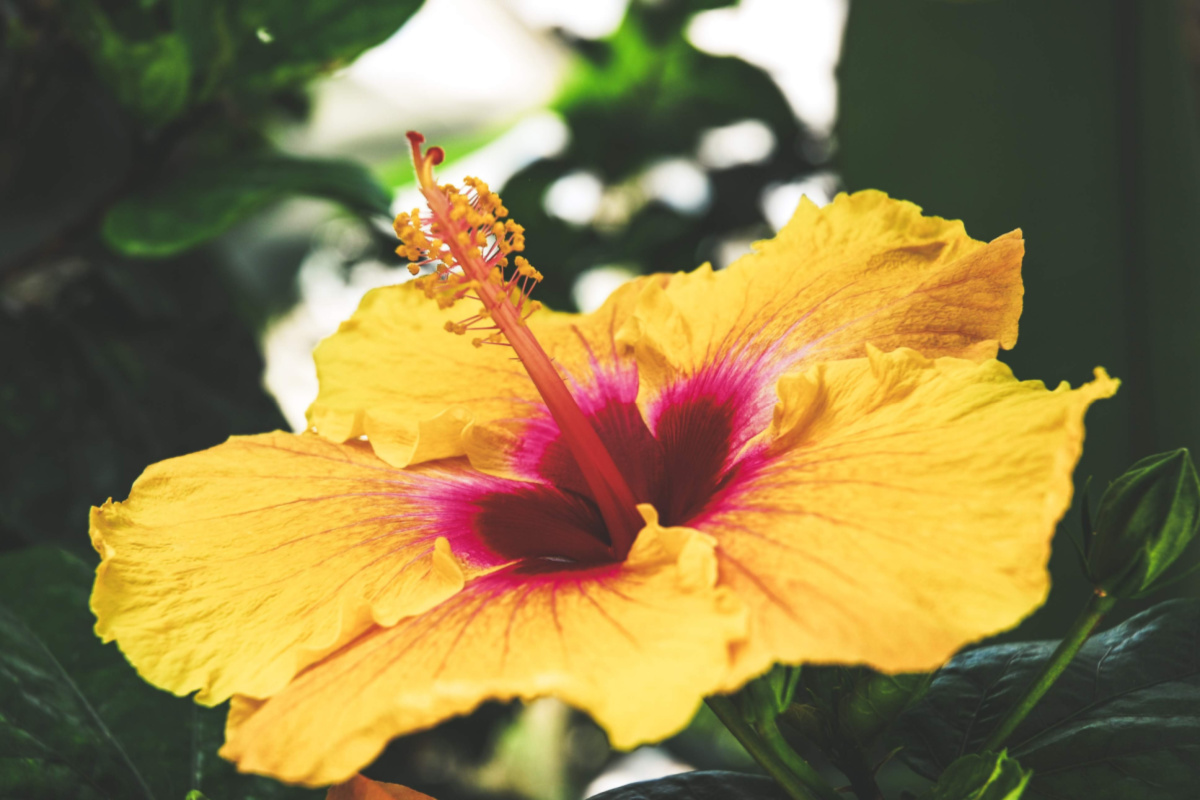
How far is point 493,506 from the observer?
2.43 ft

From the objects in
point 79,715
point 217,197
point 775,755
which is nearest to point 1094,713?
point 775,755

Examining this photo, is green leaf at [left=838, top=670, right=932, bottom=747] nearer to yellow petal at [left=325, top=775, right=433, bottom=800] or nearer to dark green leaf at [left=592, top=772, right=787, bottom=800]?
dark green leaf at [left=592, top=772, right=787, bottom=800]

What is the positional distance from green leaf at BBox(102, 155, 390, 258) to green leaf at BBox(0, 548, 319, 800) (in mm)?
391

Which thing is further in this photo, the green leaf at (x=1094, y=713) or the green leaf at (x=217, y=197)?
the green leaf at (x=217, y=197)

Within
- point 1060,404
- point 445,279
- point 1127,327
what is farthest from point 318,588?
point 1127,327

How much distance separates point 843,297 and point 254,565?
451 millimetres

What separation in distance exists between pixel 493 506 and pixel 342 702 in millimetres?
280

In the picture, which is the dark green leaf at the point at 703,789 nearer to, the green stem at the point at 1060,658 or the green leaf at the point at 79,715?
the green stem at the point at 1060,658

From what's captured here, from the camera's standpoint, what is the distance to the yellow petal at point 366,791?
0.56 meters

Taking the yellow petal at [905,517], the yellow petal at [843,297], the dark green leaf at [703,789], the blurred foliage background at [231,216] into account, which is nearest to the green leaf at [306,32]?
the blurred foliage background at [231,216]

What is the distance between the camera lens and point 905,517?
1.55ft

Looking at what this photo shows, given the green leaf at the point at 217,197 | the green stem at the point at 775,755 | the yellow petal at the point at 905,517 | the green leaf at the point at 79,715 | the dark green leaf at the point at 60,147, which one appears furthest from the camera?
the dark green leaf at the point at 60,147

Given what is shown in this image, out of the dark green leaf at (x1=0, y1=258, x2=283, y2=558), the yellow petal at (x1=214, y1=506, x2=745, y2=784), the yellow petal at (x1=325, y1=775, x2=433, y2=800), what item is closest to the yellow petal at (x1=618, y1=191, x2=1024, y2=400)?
the yellow petal at (x1=214, y1=506, x2=745, y2=784)

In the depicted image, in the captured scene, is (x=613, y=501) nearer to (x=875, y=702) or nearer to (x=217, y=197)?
(x=875, y=702)
